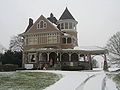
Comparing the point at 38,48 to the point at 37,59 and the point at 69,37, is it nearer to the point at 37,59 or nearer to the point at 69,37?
the point at 37,59

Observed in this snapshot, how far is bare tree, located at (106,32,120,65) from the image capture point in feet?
158

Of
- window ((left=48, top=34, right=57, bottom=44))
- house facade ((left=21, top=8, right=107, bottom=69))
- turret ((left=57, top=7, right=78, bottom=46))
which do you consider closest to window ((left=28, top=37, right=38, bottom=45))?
house facade ((left=21, top=8, right=107, bottom=69))

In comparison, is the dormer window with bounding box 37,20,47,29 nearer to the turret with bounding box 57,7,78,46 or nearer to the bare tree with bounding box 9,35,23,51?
the turret with bounding box 57,7,78,46

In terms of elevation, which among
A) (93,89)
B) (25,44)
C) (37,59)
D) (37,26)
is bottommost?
(93,89)

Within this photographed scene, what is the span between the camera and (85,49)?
1489 inches

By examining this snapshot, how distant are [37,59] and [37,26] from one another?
714 cm

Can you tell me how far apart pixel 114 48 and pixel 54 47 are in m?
17.3

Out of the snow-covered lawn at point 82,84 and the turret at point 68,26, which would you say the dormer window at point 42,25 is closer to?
the turret at point 68,26

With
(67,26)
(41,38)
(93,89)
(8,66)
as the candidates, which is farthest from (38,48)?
(93,89)

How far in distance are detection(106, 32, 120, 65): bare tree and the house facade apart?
10939 millimetres

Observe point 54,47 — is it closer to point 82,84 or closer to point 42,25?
point 42,25

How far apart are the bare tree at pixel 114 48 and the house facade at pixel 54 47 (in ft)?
35.9

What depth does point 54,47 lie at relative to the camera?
39.1 metres

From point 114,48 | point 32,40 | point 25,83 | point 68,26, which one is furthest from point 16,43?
point 25,83
